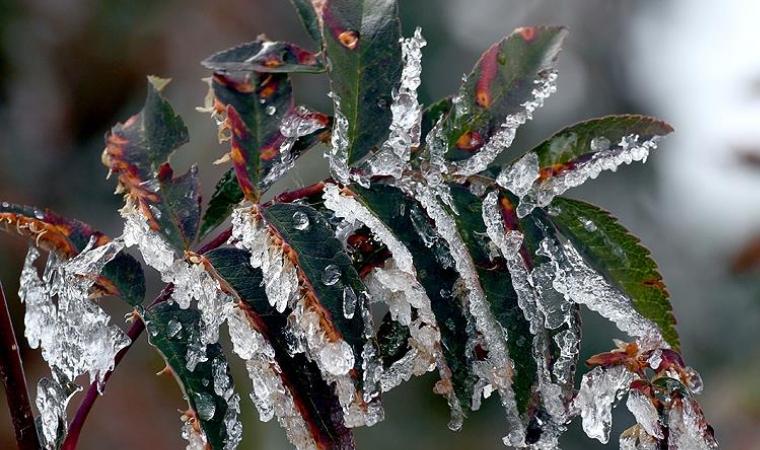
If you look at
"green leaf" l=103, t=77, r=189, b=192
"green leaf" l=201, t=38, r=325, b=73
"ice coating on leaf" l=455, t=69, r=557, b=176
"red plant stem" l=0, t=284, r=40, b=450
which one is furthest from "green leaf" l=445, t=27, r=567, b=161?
"red plant stem" l=0, t=284, r=40, b=450

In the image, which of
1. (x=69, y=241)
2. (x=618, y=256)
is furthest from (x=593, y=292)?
(x=69, y=241)

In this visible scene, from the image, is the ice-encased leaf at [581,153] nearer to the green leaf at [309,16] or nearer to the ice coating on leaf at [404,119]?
the ice coating on leaf at [404,119]

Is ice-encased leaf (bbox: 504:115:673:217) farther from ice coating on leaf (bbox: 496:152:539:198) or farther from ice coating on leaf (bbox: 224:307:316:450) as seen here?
ice coating on leaf (bbox: 224:307:316:450)

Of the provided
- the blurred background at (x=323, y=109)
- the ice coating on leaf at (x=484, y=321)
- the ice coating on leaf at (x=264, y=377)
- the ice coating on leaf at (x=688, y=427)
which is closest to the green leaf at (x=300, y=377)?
the ice coating on leaf at (x=264, y=377)

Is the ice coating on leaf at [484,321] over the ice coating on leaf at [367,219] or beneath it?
beneath

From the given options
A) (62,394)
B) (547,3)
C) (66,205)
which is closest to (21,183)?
(66,205)

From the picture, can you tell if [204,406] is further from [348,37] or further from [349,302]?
[348,37]
